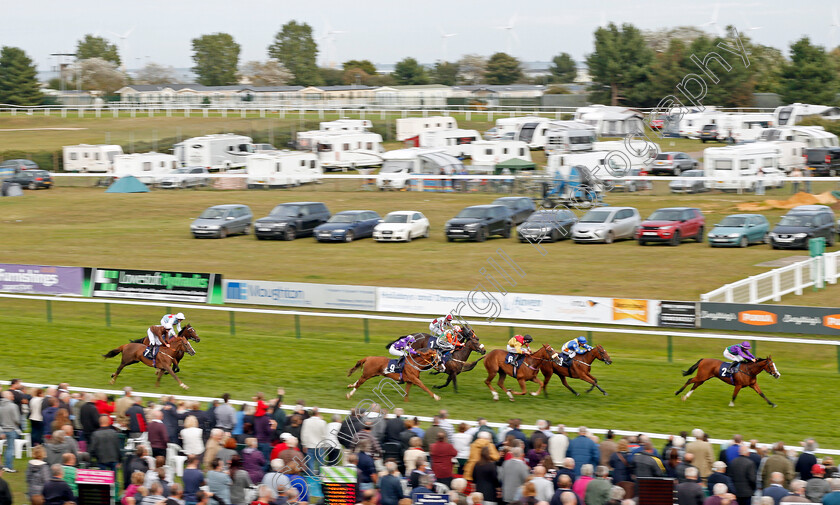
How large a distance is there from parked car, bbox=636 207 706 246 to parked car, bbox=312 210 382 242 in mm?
8114

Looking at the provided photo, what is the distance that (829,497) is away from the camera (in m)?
9.48

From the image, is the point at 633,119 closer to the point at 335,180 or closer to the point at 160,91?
the point at 335,180

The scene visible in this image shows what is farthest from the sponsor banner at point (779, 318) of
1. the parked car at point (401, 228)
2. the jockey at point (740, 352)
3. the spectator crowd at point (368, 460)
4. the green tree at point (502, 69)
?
the green tree at point (502, 69)

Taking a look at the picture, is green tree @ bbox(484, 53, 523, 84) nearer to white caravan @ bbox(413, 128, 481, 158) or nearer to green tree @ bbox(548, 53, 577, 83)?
green tree @ bbox(548, 53, 577, 83)

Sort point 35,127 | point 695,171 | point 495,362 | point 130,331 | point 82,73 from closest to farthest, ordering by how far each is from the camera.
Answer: point 495,362 → point 130,331 → point 695,171 → point 35,127 → point 82,73

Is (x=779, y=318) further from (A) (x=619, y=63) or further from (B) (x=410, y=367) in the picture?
(A) (x=619, y=63)

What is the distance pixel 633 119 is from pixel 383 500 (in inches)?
1520

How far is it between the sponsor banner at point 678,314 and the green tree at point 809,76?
153 feet

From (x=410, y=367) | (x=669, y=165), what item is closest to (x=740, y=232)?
(x=669, y=165)

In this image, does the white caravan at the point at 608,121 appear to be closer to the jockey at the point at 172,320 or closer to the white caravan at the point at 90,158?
the white caravan at the point at 90,158

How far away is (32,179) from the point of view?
41.5 meters

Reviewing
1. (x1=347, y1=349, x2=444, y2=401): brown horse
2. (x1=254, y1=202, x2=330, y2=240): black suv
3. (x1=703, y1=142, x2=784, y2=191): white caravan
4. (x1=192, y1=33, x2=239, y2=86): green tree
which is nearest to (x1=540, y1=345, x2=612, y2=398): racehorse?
(x1=347, y1=349, x2=444, y2=401): brown horse

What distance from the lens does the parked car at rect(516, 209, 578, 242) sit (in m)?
28.0

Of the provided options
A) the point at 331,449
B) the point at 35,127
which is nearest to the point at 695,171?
the point at 331,449
